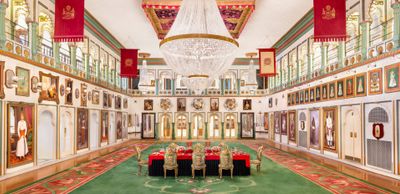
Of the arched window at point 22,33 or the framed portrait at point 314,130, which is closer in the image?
the arched window at point 22,33

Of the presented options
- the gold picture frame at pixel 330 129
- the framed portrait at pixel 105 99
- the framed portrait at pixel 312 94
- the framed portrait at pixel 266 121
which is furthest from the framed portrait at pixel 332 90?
Result: the framed portrait at pixel 105 99

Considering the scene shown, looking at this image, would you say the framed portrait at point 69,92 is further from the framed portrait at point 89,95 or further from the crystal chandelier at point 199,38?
the crystal chandelier at point 199,38

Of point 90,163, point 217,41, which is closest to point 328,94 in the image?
point 217,41

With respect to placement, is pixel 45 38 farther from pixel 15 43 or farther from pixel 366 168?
pixel 366 168

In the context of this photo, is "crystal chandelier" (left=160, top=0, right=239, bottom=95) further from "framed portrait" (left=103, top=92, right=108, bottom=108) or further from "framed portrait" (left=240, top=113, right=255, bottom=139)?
"framed portrait" (left=240, top=113, right=255, bottom=139)

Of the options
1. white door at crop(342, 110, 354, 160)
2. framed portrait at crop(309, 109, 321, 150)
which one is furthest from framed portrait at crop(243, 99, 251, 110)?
white door at crop(342, 110, 354, 160)

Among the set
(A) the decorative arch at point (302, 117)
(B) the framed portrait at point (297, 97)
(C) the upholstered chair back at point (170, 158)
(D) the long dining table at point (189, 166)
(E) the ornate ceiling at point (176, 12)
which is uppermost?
(E) the ornate ceiling at point (176, 12)

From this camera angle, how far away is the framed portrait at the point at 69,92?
12906 mm

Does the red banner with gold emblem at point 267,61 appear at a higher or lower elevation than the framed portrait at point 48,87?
higher

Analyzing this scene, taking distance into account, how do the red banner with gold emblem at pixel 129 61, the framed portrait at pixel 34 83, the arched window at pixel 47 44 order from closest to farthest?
the framed portrait at pixel 34 83 < the arched window at pixel 47 44 < the red banner with gold emblem at pixel 129 61

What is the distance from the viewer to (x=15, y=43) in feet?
30.7

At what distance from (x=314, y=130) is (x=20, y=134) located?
11906mm

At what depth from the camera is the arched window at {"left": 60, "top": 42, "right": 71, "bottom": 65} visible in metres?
13.1

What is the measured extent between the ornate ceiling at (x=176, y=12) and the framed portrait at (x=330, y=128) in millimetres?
5297
